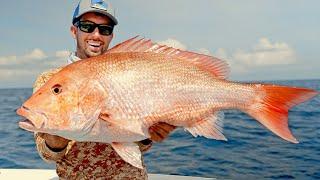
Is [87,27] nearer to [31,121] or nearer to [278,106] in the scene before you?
[31,121]

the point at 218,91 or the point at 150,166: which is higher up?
the point at 218,91

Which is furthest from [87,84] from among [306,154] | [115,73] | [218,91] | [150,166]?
[306,154]

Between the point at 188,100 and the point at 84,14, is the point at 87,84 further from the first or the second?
the point at 84,14

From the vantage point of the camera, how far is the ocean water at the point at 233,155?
8.29m

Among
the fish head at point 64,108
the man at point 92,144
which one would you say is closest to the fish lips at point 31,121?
the fish head at point 64,108

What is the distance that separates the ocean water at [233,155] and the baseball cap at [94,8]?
18.4ft

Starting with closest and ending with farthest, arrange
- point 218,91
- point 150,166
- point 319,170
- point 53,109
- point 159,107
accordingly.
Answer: point 53,109, point 159,107, point 218,91, point 319,170, point 150,166

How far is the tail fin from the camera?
2.50 metres

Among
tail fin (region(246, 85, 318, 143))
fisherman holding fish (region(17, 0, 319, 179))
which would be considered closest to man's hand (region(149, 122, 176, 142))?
fisherman holding fish (region(17, 0, 319, 179))

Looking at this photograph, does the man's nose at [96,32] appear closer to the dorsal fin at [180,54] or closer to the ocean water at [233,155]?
the dorsal fin at [180,54]

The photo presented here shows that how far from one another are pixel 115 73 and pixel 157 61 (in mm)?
298

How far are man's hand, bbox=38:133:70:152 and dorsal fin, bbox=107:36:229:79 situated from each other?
736 mm

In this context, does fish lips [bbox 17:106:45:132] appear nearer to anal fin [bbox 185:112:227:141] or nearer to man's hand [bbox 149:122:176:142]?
man's hand [bbox 149:122:176:142]

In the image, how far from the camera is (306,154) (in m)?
9.57
